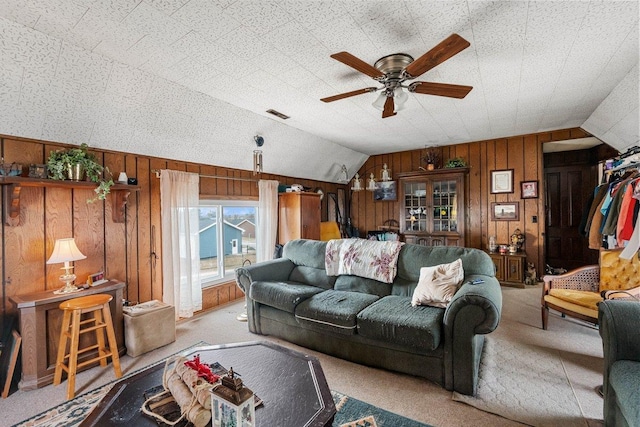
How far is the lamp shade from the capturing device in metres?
2.48

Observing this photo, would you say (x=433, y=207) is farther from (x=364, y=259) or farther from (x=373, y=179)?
(x=364, y=259)

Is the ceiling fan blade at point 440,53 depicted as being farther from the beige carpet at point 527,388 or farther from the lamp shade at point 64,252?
the lamp shade at point 64,252

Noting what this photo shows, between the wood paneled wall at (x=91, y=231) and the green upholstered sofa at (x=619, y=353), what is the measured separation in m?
4.03

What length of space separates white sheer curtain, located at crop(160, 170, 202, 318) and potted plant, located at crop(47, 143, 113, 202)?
74cm

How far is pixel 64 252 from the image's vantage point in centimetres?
252

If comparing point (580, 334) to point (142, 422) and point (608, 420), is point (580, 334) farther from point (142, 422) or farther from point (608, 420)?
point (142, 422)

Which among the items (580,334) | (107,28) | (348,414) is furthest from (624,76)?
(107,28)

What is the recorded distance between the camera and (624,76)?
9.11ft

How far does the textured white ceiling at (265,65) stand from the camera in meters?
1.84

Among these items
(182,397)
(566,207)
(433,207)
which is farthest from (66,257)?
(566,207)

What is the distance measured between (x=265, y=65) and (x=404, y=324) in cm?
241

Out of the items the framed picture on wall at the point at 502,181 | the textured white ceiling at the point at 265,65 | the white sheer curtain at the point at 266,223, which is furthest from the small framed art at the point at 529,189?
the white sheer curtain at the point at 266,223

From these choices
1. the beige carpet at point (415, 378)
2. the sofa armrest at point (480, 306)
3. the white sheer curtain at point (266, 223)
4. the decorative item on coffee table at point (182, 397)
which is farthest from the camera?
the white sheer curtain at point (266, 223)

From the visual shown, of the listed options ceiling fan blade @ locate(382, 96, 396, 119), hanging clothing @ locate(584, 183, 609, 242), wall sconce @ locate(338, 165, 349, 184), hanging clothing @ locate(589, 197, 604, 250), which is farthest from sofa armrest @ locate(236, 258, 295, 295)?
hanging clothing @ locate(584, 183, 609, 242)
